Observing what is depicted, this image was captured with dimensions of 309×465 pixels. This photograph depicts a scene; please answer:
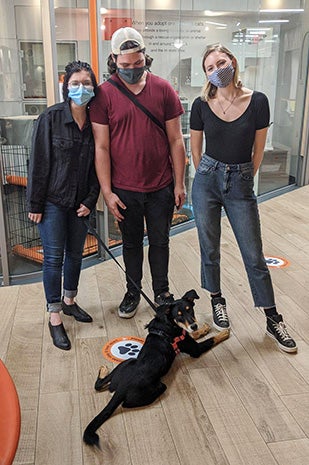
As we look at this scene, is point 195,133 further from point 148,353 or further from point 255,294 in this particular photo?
point 148,353

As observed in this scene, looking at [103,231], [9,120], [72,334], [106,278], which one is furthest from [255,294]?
[9,120]

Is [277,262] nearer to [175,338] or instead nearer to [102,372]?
[175,338]

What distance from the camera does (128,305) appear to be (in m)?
2.82

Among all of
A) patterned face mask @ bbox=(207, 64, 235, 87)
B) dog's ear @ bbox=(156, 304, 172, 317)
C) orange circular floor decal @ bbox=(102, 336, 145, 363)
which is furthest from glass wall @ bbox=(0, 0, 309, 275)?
dog's ear @ bbox=(156, 304, 172, 317)

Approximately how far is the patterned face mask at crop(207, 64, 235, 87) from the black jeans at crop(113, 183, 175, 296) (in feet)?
2.12

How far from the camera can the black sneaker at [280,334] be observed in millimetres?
2414

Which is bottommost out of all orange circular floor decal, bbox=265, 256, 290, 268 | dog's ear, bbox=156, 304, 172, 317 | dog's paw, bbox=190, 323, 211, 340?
orange circular floor decal, bbox=265, 256, 290, 268

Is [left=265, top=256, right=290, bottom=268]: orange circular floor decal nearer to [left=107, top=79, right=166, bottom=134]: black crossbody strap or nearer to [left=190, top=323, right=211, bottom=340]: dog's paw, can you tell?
[left=190, top=323, right=211, bottom=340]: dog's paw

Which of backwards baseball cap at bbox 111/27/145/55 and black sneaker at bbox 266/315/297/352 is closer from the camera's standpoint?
backwards baseball cap at bbox 111/27/145/55

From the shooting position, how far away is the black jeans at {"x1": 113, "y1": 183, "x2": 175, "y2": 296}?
2578 mm

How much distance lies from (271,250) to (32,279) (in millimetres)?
1914

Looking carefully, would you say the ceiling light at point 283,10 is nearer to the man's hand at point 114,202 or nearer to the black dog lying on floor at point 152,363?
the man's hand at point 114,202

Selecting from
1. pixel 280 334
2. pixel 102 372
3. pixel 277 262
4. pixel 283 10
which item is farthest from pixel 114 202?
pixel 283 10

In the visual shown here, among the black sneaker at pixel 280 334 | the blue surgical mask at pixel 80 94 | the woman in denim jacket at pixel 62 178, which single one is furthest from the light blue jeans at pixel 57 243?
the black sneaker at pixel 280 334
